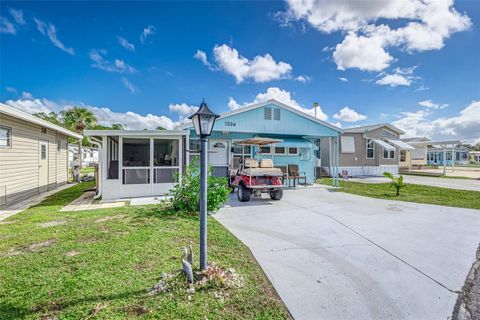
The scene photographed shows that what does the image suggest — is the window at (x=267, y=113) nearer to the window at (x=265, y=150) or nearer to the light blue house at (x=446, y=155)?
the window at (x=265, y=150)

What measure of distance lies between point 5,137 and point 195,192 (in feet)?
23.4

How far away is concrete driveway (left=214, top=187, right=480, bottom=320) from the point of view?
2680 millimetres

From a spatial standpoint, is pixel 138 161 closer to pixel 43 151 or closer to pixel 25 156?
pixel 25 156

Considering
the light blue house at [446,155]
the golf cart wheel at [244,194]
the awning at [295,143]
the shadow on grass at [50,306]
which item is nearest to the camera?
the shadow on grass at [50,306]

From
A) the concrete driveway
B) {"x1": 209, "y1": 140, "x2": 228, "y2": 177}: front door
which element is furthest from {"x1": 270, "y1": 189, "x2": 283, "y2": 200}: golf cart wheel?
{"x1": 209, "y1": 140, "x2": 228, "y2": 177}: front door

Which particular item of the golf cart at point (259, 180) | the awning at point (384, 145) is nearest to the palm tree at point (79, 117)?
the golf cart at point (259, 180)

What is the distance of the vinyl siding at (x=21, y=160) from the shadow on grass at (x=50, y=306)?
759 cm

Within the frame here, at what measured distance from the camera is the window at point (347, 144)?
20656 millimetres

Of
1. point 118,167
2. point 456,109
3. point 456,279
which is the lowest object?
point 456,279

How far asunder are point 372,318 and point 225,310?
1578 mm

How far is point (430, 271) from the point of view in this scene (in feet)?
11.5

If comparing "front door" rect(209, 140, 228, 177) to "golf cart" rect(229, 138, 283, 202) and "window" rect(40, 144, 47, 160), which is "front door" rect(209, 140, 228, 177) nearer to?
"golf cart" rect(229, 138, 283, 202)

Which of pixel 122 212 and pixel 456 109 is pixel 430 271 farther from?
Result: pixel 456 109

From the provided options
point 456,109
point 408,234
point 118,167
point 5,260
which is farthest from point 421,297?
point 456,109
